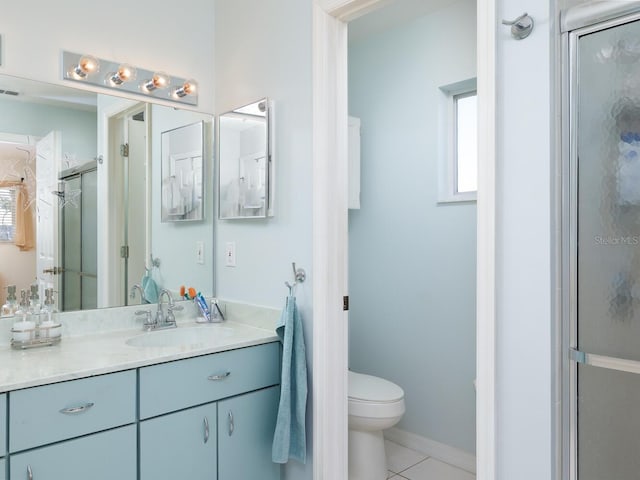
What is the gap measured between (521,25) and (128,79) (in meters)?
1.68

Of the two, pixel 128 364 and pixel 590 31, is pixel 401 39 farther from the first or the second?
pixel 128 364

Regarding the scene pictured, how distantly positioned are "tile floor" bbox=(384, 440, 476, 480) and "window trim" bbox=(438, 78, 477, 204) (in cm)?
147

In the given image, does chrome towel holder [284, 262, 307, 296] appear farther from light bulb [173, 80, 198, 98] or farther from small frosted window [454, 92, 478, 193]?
small frosted window [454, 92, 478, 193]

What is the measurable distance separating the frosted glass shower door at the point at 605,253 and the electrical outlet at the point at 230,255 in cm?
159

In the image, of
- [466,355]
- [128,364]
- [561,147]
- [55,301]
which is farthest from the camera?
[466,355]

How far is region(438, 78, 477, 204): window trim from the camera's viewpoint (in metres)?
2.74

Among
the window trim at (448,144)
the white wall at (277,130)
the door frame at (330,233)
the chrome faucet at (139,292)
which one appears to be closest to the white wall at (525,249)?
the door frame at (330,233)

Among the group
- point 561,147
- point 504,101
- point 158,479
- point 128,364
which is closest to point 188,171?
point 128,364

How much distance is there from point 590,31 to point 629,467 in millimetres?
1052

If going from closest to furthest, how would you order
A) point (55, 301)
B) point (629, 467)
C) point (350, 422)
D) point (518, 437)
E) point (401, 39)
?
point (629, 467)
point (518, 437)
point (55, 301)
point (350, 422)
point (401, 39)

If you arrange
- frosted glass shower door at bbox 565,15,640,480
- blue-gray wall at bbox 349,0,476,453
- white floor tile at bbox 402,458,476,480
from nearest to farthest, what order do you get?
frosted glass shower door at bbox 565,15,640,480 → white floor tile at bbox 402,458,476,480 → blue-gray wall at bbox 349,0,476,453

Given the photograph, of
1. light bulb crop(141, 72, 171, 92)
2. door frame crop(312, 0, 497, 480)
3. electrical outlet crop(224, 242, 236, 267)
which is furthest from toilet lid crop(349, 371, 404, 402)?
light bulb crop(141, 72, 171, 92)

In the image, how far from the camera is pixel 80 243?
6.82 ft

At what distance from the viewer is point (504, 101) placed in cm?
140
